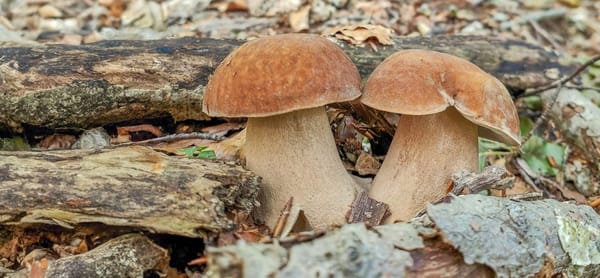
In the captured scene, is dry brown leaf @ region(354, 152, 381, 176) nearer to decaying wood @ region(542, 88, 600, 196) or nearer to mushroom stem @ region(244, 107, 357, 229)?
mushroom stem @ region(244, 107, 357, 229)

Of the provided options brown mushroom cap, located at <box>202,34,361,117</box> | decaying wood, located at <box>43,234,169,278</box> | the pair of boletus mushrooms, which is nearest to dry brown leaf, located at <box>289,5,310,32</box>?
the pair of boletus mushrooms

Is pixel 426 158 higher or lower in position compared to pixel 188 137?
higher

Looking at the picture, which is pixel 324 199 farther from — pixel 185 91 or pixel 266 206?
pixel 185 91

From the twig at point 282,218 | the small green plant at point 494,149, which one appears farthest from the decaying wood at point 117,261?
the small green plant at point 494,149

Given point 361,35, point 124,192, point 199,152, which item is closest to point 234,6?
point 361,35

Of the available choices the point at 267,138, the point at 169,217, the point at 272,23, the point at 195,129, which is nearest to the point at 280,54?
the point at 267,138

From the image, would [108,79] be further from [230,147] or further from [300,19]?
Answer: [300,19]

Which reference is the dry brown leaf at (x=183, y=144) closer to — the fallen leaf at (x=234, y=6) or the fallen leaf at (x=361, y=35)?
the fallen leaf at (x=361, y=35)
